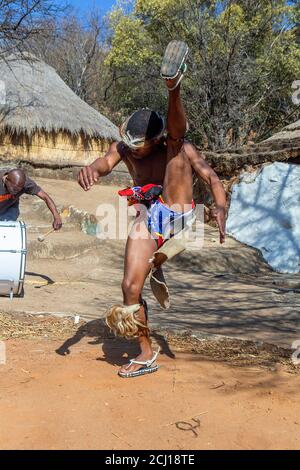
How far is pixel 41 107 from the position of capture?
19531 millimetres

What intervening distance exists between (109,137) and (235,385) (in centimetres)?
1824

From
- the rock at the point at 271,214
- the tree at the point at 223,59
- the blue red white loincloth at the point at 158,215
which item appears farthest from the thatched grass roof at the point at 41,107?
the blue red white loincloth at the point at 158,215

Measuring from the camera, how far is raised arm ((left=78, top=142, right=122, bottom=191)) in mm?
3648

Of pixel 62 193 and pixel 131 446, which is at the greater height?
pixel 131 446

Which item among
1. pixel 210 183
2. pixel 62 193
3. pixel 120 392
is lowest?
pixel 62 193

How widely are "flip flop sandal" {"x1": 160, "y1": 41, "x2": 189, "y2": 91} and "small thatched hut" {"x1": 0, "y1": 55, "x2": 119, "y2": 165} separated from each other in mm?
15588

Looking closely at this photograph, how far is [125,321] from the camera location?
373 cm

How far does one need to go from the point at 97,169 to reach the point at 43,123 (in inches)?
634

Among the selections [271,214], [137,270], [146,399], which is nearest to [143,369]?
[146,399]

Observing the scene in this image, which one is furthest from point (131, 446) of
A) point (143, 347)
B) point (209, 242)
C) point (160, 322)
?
point (209, 242)

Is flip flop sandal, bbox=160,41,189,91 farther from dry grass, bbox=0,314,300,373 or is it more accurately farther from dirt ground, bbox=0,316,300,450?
dry grass, bbox=0,314,300,373

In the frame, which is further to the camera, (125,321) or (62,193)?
(62,193)

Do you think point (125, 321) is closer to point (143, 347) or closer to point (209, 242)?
point (143, 347)

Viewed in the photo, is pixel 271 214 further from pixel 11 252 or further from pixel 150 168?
pixel 150 168
